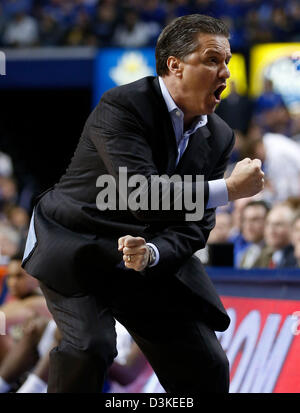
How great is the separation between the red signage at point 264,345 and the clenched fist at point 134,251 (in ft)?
4.85

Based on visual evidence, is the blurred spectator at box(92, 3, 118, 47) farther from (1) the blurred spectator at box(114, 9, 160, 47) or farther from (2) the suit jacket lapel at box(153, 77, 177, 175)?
(2) the suit jacket lapel at box(153, 77, 177, 175)

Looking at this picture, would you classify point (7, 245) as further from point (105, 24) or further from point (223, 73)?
point (105, 24)

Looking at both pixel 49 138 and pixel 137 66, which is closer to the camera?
pixel 137 66

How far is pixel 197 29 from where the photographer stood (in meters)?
2.77

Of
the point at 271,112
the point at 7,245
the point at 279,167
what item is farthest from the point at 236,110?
the point at 7,245

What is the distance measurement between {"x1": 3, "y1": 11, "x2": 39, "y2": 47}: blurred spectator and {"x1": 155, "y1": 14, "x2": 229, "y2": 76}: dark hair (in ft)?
35.6

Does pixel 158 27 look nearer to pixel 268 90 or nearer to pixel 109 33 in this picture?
pixel 109 33

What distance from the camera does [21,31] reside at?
44.3ft

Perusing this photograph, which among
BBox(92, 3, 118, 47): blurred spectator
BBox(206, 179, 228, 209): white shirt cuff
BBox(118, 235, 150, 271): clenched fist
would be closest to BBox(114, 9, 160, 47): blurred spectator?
BBox(92, 3, 118, 47): blurred spectator

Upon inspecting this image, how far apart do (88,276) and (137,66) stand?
30.8ft

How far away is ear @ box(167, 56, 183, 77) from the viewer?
281cm

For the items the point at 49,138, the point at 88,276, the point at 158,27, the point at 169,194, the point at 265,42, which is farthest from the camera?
the point at 49,138

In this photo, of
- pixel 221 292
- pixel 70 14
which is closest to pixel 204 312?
pixel 221 292

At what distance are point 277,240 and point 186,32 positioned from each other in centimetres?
296
